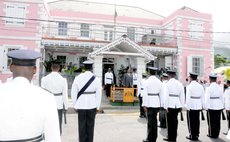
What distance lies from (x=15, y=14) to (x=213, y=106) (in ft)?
56.2

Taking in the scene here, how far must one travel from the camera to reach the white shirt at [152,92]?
20.8ft

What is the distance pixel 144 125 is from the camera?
8695mm

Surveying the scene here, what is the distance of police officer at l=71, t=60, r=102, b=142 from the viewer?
5.39m

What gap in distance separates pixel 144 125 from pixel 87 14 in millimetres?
17903

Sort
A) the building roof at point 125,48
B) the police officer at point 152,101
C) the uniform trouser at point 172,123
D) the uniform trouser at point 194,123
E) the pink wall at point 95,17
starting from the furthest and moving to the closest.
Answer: the pink wall at point 95,17
the building roof at point 125,48
the uniform trouser at point 194,123
the uniform trouser at point 172,123
the police officer at point 152,101

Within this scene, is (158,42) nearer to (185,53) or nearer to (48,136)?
(185,53)

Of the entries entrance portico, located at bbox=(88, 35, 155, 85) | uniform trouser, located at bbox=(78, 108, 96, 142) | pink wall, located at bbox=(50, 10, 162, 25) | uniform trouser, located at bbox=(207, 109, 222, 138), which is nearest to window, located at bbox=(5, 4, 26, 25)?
pink wall, located at bbox=(50, 10, 162, 25)

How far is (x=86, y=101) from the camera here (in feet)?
17.9

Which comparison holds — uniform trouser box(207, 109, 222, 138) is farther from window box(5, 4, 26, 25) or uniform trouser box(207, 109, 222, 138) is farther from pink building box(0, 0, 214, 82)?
window box(5, 4, 26, 25)

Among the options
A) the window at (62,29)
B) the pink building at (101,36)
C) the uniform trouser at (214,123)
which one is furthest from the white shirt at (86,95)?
the window at (62,29)

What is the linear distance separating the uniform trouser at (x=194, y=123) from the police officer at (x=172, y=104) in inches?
24.6

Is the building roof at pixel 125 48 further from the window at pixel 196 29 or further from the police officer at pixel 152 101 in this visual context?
the police officer at pixel 152 101

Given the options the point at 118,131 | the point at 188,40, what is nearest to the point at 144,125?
the point at 118,131

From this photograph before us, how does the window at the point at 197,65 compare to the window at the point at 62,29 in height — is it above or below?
below
